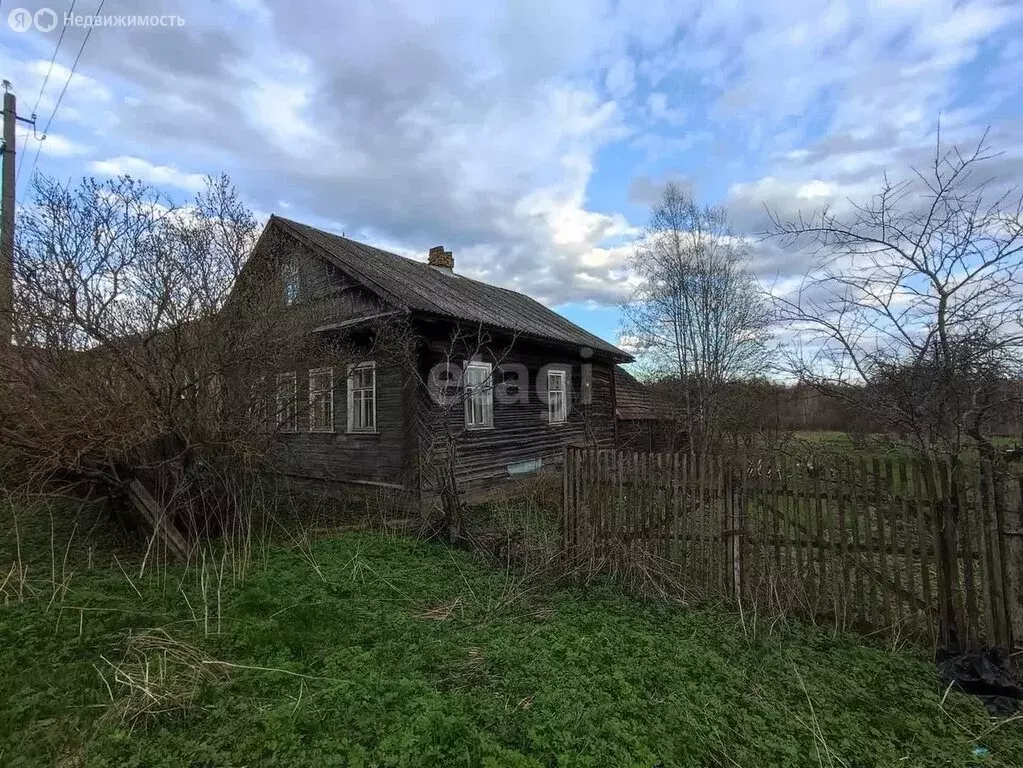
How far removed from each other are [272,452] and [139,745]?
4649mm

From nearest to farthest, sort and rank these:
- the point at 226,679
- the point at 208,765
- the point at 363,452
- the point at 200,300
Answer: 1. the point at 208,765
2. the point at 226,679
3. the point at 200,300
4. the point at 363,452

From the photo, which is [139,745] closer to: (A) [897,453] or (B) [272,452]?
(B) [272,452]

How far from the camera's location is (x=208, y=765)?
249 cm

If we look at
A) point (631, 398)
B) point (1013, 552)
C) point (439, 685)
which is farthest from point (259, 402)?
point (631, 398)

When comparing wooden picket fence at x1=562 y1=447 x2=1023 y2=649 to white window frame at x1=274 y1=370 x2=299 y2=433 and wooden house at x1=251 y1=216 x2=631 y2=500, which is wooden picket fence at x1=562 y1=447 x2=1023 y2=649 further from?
white window frame at x1=274 y1=370 x2=299 y2=433

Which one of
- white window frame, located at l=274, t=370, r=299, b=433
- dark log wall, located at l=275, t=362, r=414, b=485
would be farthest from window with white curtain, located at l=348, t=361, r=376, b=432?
white window frame, located at l=274, t=370, r=299, b=433

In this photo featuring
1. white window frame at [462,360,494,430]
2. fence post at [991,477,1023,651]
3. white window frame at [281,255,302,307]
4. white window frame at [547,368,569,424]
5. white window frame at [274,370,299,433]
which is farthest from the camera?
white window frame at [547,368,569,424]

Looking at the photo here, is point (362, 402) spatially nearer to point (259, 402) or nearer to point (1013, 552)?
point (259, 402)

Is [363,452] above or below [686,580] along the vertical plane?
above

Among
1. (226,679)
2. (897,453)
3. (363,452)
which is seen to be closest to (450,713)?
(226,679)

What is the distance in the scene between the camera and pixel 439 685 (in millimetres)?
3279

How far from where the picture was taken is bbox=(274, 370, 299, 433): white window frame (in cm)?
669

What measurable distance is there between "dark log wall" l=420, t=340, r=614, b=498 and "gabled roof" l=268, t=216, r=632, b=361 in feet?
2.08

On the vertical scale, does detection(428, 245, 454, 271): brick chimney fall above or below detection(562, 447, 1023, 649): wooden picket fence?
above
